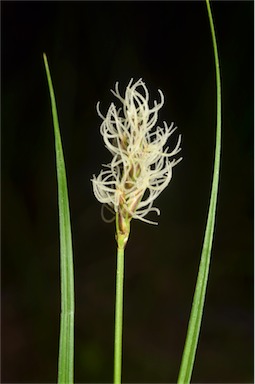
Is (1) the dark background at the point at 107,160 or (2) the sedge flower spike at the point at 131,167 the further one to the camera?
(1) the dark background at the point at 107,160

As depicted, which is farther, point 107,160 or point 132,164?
point 107,160

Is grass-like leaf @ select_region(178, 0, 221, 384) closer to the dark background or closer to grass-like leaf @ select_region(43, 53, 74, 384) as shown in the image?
grass-like leaf @ select_region(43, 53, 74, 384)

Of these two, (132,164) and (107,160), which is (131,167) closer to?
(132,164)

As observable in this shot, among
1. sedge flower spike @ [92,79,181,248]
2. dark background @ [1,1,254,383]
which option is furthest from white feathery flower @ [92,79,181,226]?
dark background @ [1,1,254,383]

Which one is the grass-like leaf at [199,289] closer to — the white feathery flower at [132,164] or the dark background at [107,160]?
the white feathery flower at [132,164]

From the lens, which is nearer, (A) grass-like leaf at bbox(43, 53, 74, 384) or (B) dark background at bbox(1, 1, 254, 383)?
(A) grass-like leaf at bbox(43, 53, 74, 384)

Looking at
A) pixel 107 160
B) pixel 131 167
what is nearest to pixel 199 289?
pixel 131 167

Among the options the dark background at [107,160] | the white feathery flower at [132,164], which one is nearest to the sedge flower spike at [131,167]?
the white feathery flower at [132,164]

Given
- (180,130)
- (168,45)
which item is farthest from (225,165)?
(168,45)
